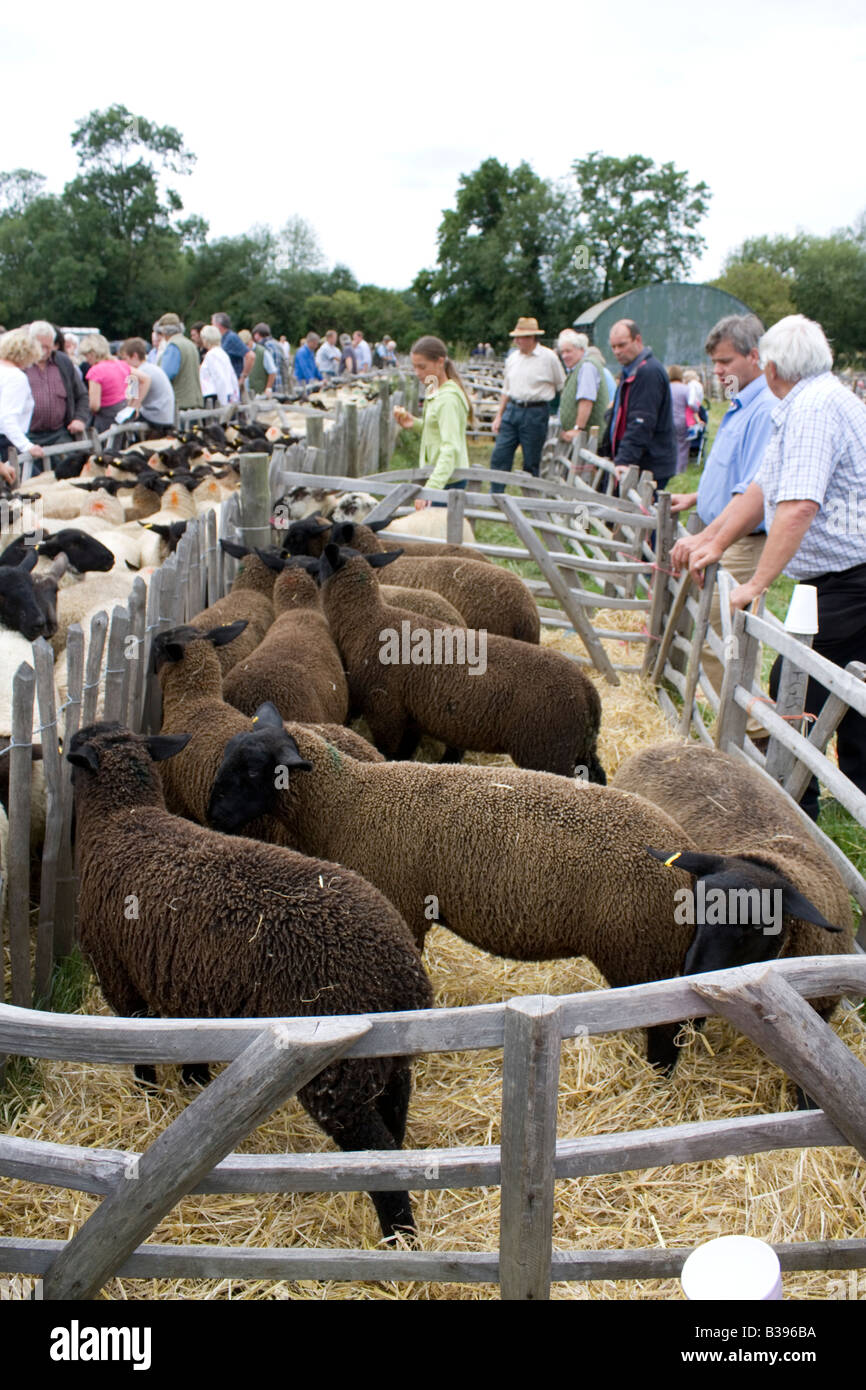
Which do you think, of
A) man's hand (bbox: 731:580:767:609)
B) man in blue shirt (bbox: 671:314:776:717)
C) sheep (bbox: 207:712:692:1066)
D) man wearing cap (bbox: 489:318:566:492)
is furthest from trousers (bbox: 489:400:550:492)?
sheep (bbox: 207:712:692:1066)

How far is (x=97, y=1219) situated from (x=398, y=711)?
11.2 feet

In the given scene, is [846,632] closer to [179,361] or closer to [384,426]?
[179,361]

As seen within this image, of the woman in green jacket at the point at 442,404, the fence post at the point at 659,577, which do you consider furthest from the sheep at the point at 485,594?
the woman in green jacket at the point at 442,404

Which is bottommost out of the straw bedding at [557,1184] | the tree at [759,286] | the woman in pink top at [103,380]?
the straw bedding at [557,1184]

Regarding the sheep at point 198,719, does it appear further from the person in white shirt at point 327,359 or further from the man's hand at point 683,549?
the person in white shirt at point 327,359

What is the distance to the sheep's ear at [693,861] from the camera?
10.2 feet

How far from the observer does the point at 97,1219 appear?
204 cm

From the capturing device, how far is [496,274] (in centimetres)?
4659

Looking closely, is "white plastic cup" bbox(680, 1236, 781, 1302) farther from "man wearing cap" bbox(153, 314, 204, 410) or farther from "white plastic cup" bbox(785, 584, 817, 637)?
"man wearing cap" bbox(153, 314, 204, 410)

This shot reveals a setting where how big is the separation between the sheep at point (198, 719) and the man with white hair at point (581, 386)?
764cm

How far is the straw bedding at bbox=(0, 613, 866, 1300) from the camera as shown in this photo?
8.79 ft

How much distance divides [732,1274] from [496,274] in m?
49.6

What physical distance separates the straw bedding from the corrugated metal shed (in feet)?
85.1
